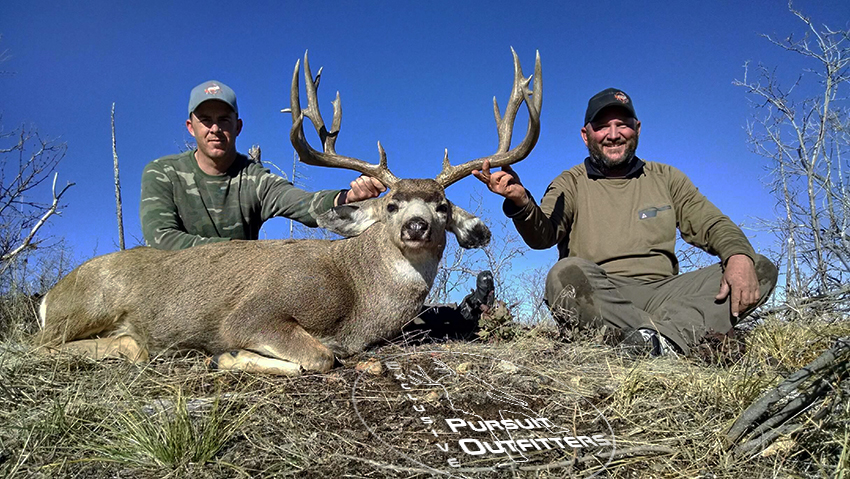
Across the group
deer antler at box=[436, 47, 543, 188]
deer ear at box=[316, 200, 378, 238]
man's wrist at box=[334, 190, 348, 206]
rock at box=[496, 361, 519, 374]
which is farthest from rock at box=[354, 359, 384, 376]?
man's wrist at box=[334, 190, 348, 206]

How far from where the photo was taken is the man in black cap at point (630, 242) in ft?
16.9

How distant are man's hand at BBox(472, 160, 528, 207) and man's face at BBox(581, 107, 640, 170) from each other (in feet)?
5.09

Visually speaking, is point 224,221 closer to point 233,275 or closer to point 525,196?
point 233,275

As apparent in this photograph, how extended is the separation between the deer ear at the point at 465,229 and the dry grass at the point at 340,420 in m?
1.61

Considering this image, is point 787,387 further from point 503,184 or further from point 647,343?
point 503,184

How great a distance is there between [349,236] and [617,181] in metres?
3.25

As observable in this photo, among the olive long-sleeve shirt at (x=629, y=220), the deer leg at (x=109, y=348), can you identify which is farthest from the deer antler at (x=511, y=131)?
the deer leg at (x=109, y=348)

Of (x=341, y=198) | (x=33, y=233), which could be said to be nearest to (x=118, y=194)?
(x=33, y=233)

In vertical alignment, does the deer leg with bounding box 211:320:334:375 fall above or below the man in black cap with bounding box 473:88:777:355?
below

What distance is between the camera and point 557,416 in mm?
3084

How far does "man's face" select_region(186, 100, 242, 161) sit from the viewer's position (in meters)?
6.50

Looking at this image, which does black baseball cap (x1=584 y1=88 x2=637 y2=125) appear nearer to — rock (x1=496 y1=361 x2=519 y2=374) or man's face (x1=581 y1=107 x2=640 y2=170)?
man's face (x1=581 y1=107 x2=640 y2=170)

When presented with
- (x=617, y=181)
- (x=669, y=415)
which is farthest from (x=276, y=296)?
(x=617, y=181)

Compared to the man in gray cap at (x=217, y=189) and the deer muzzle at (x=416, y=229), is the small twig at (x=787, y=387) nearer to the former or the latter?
the deer muzzle at (x=416, y=229)
